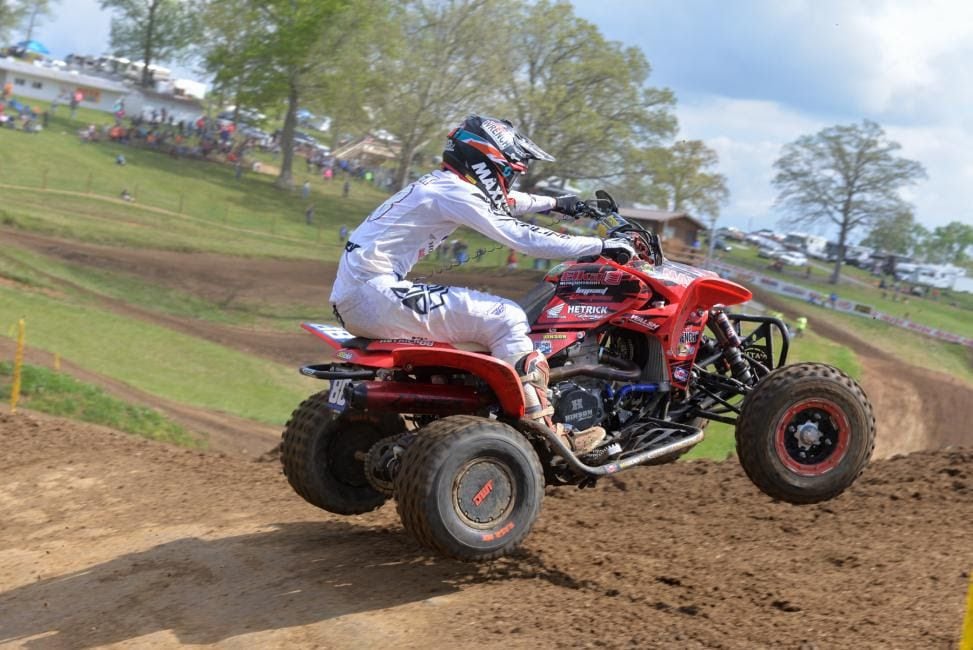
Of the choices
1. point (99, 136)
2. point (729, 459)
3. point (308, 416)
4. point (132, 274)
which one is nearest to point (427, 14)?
point (132, 274)

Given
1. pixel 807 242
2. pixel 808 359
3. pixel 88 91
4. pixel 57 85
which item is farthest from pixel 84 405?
pixel 57 85

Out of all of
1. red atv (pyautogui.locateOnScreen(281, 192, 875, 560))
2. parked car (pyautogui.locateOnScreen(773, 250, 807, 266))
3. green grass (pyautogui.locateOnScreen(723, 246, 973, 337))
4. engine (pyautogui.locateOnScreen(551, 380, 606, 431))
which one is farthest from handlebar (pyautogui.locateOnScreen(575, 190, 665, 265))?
parked car (pyautogui.locateOnScreen(773, 250, 807, 266))

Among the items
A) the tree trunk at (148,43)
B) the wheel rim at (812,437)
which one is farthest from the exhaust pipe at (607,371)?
the tree trunk at (148,43)

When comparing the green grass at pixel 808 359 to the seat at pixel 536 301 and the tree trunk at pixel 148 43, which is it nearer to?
the seat at pixel 536 301

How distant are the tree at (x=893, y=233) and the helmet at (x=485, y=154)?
4635cm

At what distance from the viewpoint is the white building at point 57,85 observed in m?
68.8

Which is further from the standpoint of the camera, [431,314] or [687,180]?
[687,180]

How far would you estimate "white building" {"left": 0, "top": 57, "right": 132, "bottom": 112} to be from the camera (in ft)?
226

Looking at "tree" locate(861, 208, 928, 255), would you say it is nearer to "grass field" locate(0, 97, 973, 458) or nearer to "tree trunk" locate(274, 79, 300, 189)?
"grass field" locate(0, 97, 973, 458)

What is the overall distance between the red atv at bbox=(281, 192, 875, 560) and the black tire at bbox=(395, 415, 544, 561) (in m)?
0.01

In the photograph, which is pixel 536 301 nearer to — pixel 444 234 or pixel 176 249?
pixel 444 234

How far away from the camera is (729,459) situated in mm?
9844

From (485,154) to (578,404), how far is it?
5.62 ft

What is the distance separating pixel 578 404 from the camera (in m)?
6.40
